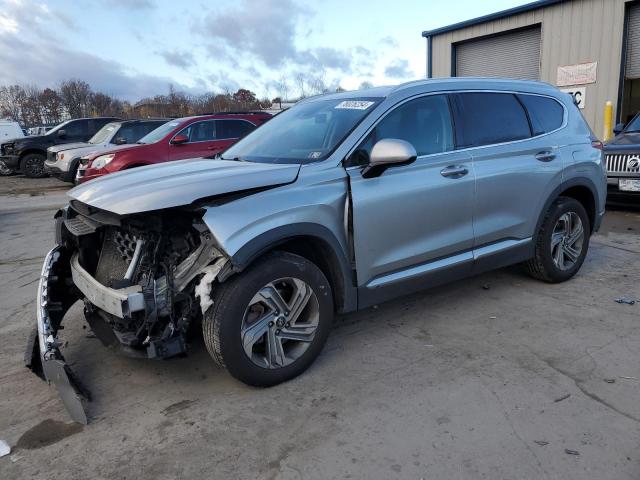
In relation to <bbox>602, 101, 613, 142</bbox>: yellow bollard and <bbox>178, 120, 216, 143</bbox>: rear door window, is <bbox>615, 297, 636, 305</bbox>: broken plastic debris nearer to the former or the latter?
<bbox>178, 120, 216, 143</bbox>: rear door window

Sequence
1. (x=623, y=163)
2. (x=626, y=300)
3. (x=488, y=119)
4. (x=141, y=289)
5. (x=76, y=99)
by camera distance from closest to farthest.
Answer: (x=141, y=289), (x=488, y=119), (x=626, y=300), (x=623, y=163), (x=76, y=99)

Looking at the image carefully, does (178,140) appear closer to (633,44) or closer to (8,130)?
(633,44)

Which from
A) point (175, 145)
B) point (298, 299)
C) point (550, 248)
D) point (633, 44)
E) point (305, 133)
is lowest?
point (550, 248)

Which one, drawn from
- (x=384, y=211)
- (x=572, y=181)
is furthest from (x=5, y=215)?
(x=572, y=181)

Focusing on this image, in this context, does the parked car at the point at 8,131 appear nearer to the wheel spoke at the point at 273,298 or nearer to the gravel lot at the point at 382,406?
the gravel lot at the point at 382,406

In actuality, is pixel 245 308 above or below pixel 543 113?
below

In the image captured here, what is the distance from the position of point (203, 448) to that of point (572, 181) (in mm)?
3941

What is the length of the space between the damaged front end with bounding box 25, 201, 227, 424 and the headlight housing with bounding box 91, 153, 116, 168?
7.03 m

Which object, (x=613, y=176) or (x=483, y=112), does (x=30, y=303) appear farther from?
(x=613, y=176)

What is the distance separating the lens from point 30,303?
15.8 ft

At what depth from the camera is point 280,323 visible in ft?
10.3

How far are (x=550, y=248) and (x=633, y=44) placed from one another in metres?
10.6

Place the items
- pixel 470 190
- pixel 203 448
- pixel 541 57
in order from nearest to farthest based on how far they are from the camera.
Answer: pixel 203 448
pixel 470 190
pixel 541 57

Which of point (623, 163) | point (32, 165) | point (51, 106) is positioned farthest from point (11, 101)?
point (623, 163)
